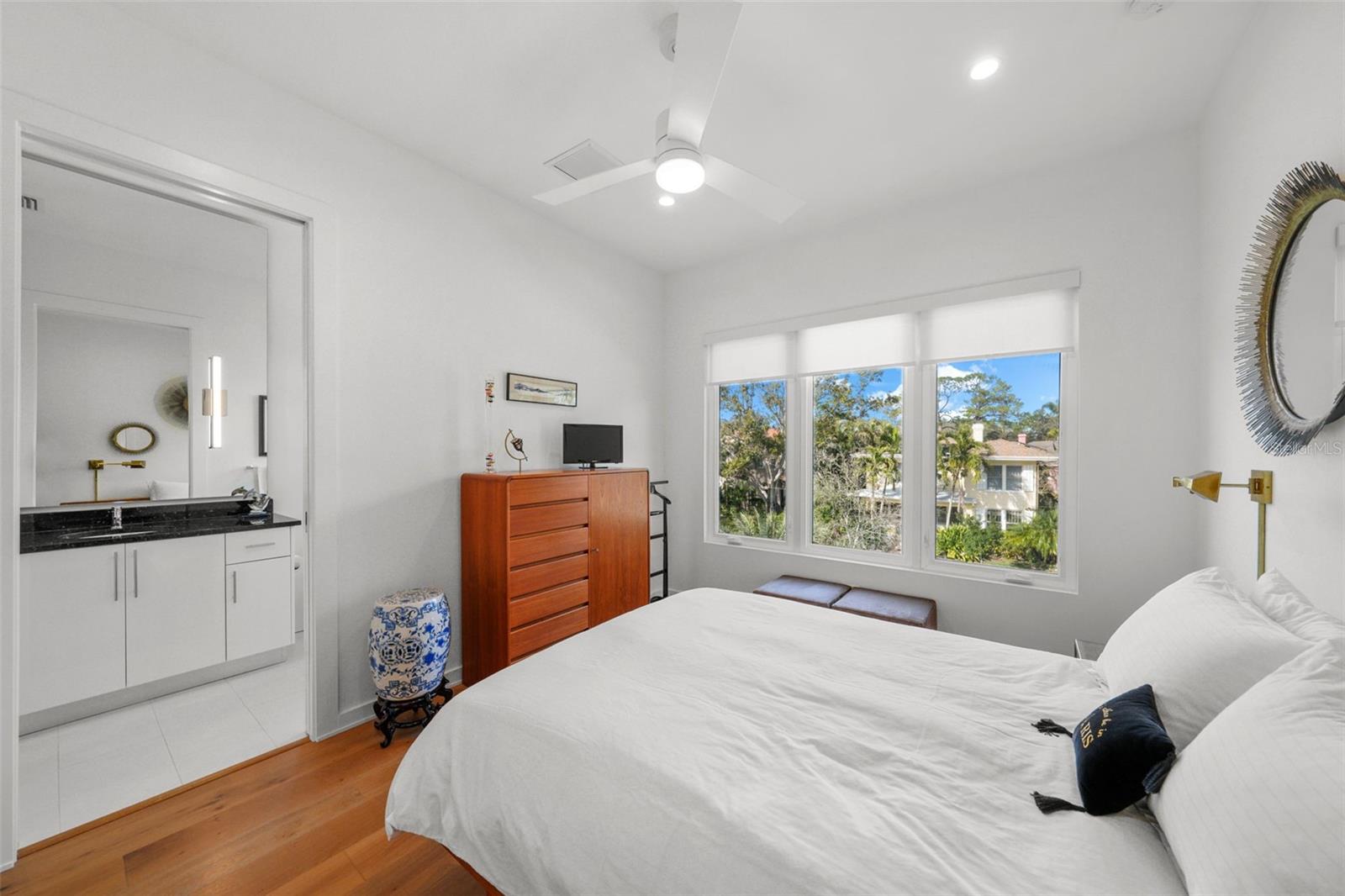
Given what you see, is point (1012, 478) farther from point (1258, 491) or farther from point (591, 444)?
point (591, 444)

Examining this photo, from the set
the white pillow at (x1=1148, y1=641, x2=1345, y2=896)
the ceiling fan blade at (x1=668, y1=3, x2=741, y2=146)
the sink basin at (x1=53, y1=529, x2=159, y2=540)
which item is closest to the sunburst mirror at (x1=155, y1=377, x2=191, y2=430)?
the sink basin at (x1=53, y1=529, x2=159, y2=540)

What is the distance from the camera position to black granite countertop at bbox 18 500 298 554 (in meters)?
2.31

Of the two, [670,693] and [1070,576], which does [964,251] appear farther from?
[670,693]

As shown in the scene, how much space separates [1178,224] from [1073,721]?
2563 millimetres

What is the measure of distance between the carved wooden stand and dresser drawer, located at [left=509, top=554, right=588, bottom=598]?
1.90 ft

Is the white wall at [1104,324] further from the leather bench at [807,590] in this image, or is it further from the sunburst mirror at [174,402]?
the sunburst mirror at [174,402]

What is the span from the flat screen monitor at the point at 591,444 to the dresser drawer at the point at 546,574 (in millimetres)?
696

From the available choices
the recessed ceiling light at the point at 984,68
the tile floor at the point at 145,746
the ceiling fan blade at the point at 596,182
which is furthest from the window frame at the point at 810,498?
the tile floor at the point at 145,746

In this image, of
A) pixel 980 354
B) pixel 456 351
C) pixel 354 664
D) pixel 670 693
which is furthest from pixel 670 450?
pixel 670 693

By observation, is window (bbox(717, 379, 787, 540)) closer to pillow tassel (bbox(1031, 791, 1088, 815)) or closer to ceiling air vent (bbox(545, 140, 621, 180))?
ceiling air vent (bbox(545, 140, 621, 180))

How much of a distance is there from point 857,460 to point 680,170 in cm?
243

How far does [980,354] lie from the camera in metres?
3.04

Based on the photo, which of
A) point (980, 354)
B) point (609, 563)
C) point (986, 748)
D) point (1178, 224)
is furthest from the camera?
point (609, 563)

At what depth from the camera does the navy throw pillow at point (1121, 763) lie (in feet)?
3.31
